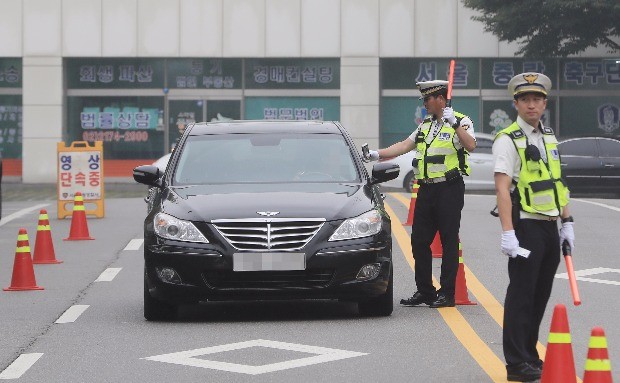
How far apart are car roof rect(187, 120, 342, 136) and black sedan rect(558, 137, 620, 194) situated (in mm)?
19394

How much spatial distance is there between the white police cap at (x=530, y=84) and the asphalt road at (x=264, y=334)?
158 centimetres

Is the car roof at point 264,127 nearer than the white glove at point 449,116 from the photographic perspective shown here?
No

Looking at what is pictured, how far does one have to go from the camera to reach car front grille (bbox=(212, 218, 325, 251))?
35.5 feet

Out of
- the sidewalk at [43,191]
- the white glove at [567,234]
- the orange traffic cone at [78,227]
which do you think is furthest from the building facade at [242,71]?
the white glove at [567,234]

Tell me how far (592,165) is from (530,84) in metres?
24.0

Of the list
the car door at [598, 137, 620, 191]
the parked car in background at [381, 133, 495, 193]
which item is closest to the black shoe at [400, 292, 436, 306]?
the car door at [598, 137, 620, 191]

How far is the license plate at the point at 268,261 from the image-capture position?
35.4 ft

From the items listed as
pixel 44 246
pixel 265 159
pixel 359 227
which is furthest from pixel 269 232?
pixel 44 246

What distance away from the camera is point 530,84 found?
8.12 meters

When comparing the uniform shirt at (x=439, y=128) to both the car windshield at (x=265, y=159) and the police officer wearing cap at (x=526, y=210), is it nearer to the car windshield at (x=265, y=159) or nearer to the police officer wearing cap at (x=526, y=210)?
the car windshield at (x=265, y=159)

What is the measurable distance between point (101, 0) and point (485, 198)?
1780 centimetres

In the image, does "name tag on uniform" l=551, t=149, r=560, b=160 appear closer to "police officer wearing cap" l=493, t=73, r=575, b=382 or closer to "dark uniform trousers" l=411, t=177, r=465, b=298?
"police officer wearing cap" l=493, t=73, r=575, b=382

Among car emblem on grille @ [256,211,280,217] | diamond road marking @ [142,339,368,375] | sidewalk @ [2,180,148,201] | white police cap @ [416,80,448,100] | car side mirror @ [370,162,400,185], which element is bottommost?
diamond road marking @ [142,339,368,375]

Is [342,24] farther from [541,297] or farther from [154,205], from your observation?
[541,297]
